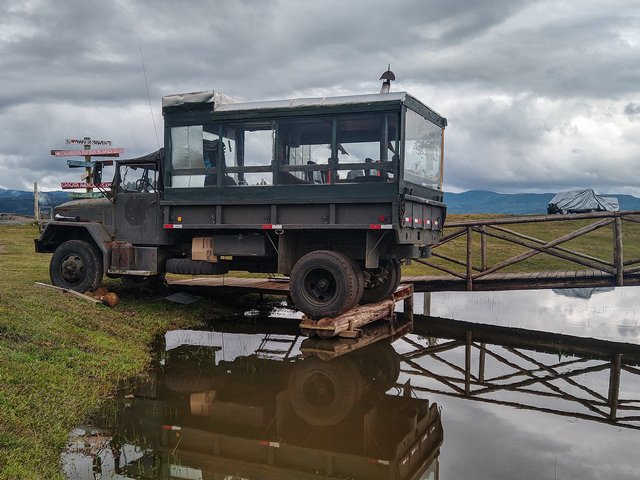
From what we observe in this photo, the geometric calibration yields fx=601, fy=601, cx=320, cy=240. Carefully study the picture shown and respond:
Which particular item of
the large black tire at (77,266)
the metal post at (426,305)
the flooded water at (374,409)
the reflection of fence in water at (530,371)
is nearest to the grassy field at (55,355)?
the flooded water at (374,409)

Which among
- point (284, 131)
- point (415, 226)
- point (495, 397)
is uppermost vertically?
point (284, 131)

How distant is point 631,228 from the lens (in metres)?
32.7

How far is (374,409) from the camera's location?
716 cm

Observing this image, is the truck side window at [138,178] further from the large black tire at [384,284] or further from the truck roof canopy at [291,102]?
the large black tire at [384,284]

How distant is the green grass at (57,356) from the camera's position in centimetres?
529

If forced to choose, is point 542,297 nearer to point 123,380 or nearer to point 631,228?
point 123,380

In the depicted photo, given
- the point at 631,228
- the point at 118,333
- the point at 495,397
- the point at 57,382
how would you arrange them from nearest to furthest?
1. the point at 57,382
2. the point at 495,397
3. the point at 118,333
4. the point at 631,228

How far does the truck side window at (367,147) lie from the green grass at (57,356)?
14.7 ft

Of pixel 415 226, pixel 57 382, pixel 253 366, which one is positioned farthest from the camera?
pixel 415 226

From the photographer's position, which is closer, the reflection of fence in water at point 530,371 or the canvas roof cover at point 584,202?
the reflection of fence in water at point 530,371

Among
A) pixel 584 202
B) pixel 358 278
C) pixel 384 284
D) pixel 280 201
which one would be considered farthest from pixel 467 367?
pixel 584 202

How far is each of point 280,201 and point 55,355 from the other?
4.80 metres

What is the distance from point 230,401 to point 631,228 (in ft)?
103

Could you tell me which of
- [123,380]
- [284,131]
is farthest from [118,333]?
[284,131]
